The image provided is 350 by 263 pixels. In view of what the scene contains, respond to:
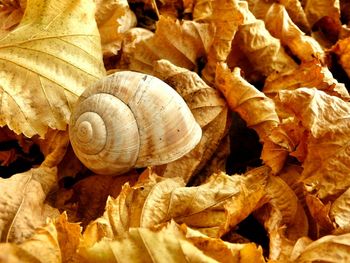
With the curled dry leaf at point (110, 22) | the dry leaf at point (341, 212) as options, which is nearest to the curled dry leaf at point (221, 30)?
the curled dry leaf at point (110, 22)

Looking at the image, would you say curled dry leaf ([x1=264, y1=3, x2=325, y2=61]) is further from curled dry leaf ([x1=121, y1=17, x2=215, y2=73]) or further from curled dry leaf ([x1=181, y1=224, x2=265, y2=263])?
curled dry leaf ([x1=181, y1=224, x2=265, y2=263])

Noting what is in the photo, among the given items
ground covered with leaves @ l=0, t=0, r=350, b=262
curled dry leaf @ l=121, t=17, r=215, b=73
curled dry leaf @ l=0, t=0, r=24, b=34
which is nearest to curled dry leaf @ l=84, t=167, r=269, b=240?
ground covered with leaves @ l=0, t=0, r=350, b=262

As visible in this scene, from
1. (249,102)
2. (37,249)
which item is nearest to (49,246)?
(37,249)

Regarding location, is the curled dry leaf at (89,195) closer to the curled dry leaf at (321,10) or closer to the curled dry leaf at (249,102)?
the curled dry leaf at (249,102)

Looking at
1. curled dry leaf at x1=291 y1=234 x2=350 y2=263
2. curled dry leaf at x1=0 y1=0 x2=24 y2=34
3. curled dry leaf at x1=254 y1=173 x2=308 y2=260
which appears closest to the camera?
curled dry leaf at x1=291 y1=234 x2=350 y2=263

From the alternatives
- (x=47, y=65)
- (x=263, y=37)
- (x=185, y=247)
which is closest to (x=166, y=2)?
(x=263, y=37)

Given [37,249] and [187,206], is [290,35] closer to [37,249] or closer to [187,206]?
[187,206]

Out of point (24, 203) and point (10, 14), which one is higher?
point (10, 14)
